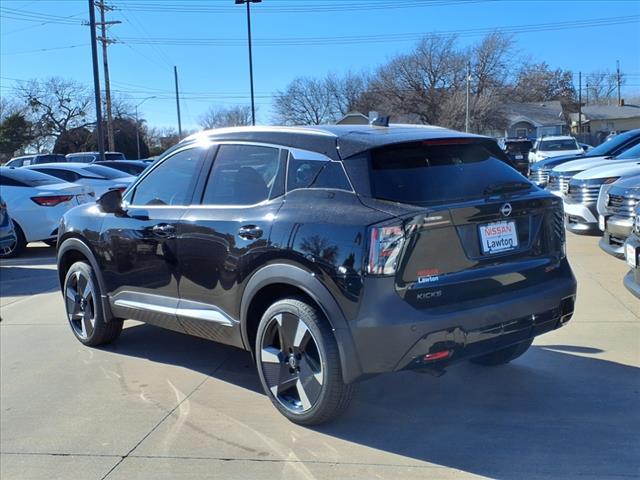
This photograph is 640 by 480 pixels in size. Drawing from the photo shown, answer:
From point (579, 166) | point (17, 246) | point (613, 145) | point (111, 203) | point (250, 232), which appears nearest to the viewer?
point (250, 232)

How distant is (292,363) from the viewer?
13.1ft

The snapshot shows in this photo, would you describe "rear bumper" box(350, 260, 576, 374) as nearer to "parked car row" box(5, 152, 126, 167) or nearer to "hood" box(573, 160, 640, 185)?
"hood" box(573, 160, 640, 185)

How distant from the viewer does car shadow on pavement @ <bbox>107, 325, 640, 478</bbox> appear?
136 inches

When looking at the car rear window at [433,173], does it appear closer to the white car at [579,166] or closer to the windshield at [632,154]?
the white car at [579,166]

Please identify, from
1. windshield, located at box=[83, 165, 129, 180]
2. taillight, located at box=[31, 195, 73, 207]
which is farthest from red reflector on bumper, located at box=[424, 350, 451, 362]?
windshield, located at box=[83, 165, 129, 180]

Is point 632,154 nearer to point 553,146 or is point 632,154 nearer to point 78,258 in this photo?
point 78,258

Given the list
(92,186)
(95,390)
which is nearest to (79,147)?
(92,186)

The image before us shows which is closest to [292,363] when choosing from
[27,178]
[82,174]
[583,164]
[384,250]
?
[384,250]

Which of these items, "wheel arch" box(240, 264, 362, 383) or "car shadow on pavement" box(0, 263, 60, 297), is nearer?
"wheel arch" box(240, 264, 362, 383)

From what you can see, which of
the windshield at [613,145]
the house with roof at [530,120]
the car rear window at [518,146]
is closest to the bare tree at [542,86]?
the house with roof at [530,120]

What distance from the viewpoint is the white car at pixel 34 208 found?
11.4m

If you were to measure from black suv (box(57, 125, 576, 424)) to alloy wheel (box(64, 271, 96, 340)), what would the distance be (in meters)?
1.10

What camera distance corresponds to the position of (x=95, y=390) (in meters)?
4.77

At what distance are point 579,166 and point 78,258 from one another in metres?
9.42
